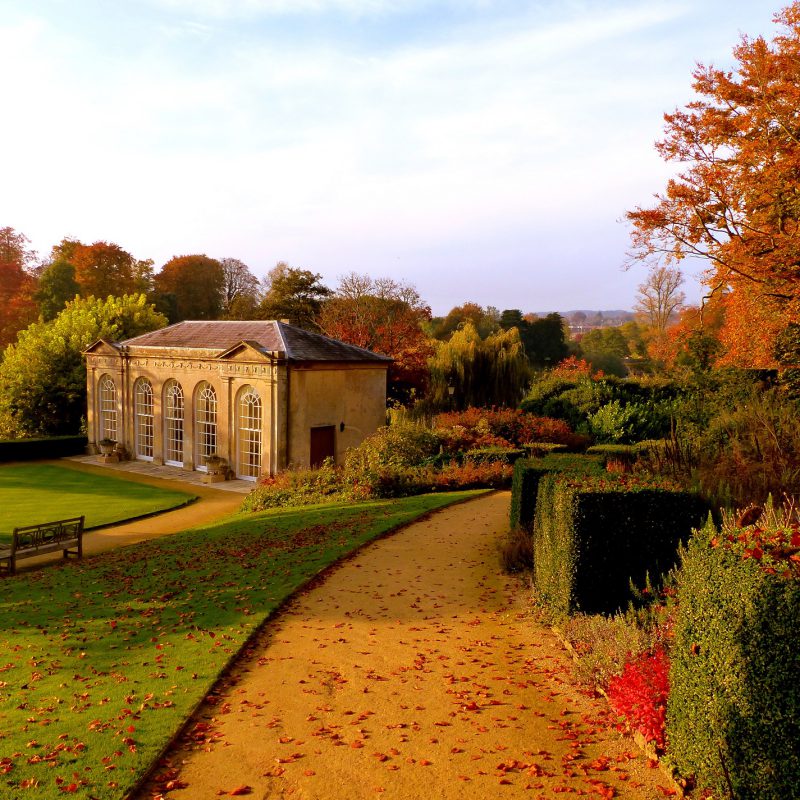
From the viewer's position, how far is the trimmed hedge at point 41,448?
32000 mm

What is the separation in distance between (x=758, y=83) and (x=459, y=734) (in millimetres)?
16347

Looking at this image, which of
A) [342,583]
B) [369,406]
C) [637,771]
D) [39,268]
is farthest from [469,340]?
[39,268]

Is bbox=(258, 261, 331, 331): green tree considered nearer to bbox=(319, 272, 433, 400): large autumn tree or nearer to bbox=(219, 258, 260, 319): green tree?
bbox=(319, 272, 433, 400): large autumn tree

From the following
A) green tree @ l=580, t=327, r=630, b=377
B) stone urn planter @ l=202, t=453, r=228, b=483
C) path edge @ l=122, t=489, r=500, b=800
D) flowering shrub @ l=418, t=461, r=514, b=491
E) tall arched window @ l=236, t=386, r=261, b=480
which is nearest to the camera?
path edge @ l=122, t=489, r=500, b=800

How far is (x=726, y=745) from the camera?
15.1 feet

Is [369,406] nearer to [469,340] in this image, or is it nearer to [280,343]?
[280,343]

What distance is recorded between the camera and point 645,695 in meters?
5.91

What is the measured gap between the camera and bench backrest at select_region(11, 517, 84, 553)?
1408 centimetres

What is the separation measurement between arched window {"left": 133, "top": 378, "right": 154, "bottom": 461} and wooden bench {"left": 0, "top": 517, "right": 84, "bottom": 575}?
1565 centimetres

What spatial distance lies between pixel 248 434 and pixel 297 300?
23038 mm

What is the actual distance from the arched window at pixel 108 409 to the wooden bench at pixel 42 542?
A: 58.8 ft

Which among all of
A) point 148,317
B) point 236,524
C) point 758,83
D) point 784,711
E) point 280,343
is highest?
point 758,83

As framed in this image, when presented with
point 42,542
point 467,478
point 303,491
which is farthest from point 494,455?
point 42,542

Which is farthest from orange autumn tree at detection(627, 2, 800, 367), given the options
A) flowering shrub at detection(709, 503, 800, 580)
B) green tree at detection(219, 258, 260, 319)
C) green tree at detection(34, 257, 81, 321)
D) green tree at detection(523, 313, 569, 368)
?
green tree at detection(219, 258, 260, 319)
